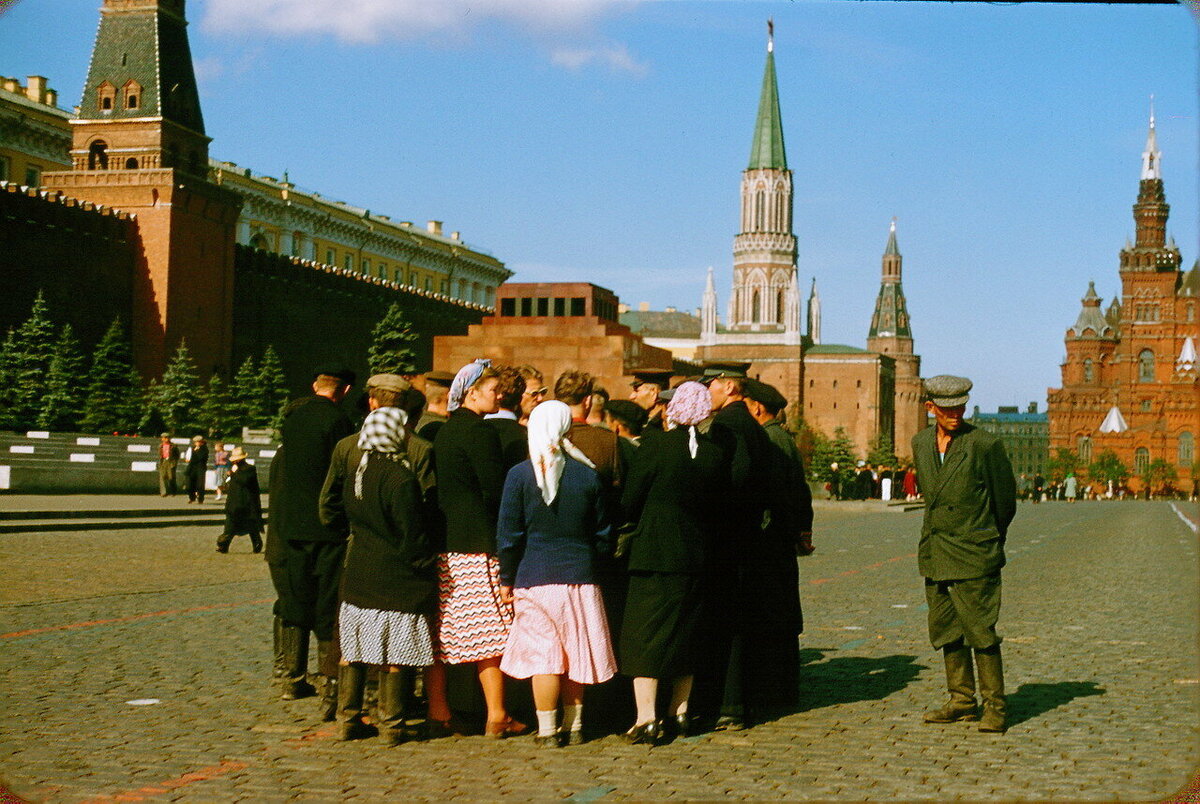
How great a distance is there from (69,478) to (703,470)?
2755 cm

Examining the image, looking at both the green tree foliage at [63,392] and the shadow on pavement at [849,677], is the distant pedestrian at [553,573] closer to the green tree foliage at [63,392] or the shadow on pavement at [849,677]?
the shadow on pavement at [849,677]

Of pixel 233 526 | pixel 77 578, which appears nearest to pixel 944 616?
pixel 77 578

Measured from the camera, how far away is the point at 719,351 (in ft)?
478

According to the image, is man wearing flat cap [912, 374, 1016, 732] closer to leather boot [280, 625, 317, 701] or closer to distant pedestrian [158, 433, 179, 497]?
leather boot [280, 625, 317, 701]

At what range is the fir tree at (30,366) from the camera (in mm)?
40750

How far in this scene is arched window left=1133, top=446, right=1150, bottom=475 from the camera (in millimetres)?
146375

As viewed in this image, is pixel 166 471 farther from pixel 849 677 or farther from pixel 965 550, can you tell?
pixel 965 550

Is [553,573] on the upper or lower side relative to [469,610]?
upper

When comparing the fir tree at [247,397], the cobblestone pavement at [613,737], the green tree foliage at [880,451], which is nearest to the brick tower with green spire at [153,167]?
the fir tree at [247,397]

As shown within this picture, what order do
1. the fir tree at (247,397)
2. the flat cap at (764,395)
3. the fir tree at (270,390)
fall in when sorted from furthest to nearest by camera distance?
the fir tree at (270,390) < the fir tree at (247,397) < the flat cap at (764,395)

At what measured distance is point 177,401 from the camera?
4741cm

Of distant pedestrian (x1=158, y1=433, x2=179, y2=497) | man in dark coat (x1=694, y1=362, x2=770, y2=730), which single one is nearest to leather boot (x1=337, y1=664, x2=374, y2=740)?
man in dark coat (x1=694, y1=362, x2=770, y2=730)

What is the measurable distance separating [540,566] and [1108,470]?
14121 cm

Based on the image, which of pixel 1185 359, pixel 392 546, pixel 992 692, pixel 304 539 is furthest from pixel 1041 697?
pixel 1185 359
